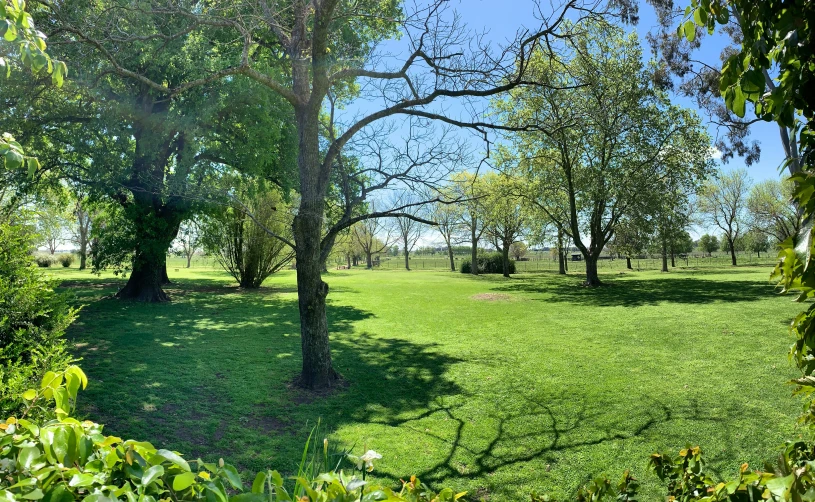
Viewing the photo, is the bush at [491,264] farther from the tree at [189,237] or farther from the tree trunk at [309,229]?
the tree trunk at [309,229]

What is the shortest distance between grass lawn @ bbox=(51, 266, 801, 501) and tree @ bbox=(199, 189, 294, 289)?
6.53 metres

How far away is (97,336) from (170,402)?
4.71m

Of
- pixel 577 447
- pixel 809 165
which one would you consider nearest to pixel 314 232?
pixel 577 447

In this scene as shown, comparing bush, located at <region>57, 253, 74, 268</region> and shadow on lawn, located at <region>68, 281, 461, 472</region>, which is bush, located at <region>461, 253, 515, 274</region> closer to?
shadow on lawn, located at <region>68, 281, 461, 472</region>

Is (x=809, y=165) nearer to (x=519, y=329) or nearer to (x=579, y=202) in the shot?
(x=519, y=329)

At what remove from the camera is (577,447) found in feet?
16.0

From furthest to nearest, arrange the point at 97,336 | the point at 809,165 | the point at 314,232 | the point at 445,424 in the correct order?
the point at 97,336 < the point at 314,232 < the point at 445,424 < the point at 809,165

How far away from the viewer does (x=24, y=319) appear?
3.63 m

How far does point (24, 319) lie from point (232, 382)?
3.65 m

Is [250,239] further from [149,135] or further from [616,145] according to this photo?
[616,145]

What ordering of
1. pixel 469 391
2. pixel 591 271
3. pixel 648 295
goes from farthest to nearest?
pixel 591 271
pixel 648 295
pixel 469 391

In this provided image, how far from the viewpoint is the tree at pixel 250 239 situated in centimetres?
1894

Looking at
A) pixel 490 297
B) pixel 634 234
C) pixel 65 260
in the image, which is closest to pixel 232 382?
pixel 490 297

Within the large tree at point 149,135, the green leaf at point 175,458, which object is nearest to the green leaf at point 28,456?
the green leaf at point 175,458
